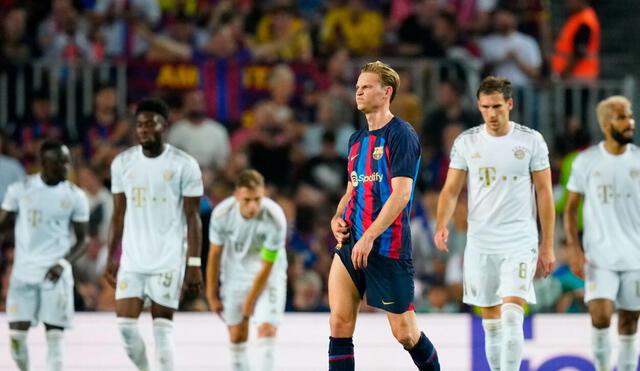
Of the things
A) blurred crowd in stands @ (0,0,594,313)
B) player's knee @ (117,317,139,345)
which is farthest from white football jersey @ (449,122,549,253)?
blurred crowd in stands @ (0,0,594,313)

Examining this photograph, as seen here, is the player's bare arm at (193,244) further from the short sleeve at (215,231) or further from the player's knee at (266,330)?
the player's knee at (266,330)

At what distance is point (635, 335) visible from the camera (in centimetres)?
972

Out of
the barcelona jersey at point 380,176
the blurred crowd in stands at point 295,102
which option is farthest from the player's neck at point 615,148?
the barcelona jersey at point 380,176

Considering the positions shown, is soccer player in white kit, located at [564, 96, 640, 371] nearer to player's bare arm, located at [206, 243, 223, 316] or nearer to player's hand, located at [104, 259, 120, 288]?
player's bare arm, located at [206, 243, 223, 316]

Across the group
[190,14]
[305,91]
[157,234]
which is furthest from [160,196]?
[190,14]

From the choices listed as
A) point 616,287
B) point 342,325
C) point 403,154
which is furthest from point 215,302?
point 616,287

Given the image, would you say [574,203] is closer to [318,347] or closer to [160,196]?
[318,347]

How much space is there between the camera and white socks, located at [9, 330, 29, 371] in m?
10.1

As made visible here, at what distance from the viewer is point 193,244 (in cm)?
914

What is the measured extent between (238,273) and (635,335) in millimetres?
3376

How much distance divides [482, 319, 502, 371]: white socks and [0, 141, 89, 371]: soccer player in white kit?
354cm

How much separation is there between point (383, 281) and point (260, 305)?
2.65 metres

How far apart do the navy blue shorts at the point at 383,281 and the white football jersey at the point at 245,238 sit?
93.8 inches

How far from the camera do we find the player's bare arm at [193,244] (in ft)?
29.5
